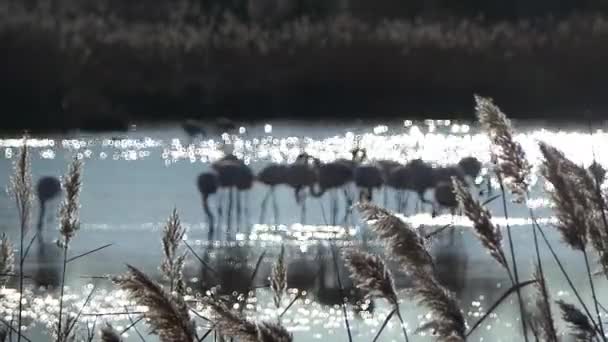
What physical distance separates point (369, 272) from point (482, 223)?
28cm

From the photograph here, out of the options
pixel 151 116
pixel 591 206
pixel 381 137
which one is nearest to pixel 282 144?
pixel 381 137

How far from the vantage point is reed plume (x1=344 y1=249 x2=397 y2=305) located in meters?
2.26

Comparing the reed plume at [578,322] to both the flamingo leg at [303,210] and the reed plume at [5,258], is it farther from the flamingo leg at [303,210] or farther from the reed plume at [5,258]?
the flamingo leg at [303,210]

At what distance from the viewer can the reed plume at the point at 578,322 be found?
7.81 ft

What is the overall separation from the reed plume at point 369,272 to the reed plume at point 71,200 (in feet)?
2.97

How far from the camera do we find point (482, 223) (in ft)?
7.60

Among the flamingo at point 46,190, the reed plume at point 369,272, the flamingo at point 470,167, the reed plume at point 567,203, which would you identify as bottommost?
the reed plume at point 369,272

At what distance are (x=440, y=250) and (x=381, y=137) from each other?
798 inches

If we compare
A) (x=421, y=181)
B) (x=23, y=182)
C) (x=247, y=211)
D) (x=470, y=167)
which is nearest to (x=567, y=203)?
(x=23, y=182)

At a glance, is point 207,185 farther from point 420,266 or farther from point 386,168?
point 420,266

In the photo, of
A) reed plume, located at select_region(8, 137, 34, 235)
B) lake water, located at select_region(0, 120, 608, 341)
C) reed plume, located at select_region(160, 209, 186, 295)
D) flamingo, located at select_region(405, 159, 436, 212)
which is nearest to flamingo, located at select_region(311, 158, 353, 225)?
lake water, located at select_region(0, 120, 608, 341)

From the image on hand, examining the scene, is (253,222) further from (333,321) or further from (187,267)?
(333,321)

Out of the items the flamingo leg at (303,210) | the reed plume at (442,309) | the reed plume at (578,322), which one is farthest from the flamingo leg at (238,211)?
the reed plume at (442,309)

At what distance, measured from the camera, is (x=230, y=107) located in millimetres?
32156
